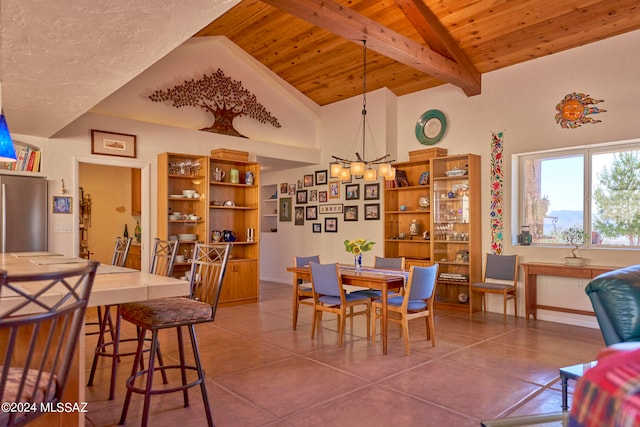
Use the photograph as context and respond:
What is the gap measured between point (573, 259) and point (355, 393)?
3517 mm

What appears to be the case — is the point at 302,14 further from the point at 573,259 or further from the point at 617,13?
the point at 573,259

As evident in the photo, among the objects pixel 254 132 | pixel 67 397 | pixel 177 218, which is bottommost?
pixel 67 397

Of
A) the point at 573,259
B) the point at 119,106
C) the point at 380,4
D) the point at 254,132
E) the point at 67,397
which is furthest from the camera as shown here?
the point at 254,132

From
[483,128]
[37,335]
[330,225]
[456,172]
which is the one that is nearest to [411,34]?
[483,128]

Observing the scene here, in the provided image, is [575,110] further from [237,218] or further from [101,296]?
[101,296]

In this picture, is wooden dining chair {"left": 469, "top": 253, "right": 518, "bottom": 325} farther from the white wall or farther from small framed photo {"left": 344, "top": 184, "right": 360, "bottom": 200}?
small framed photo {"left": 344, "top": 184, "right": 360, "bottom": 200}

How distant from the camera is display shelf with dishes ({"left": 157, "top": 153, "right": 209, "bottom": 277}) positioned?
19.5 feet

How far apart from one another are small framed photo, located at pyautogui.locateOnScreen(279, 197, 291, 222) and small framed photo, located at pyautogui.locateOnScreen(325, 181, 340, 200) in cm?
119

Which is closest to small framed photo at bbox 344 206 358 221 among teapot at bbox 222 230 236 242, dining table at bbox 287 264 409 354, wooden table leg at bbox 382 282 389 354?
teapot at bbox 222 230 236 242

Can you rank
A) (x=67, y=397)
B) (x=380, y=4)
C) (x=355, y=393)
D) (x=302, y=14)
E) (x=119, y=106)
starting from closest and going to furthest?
(x=67, y=397) → (x=355, y=393) → (x=302, y=14) → (x=380, y=4) → (x=119, y=106)

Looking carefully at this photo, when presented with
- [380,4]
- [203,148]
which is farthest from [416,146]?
[203,148]

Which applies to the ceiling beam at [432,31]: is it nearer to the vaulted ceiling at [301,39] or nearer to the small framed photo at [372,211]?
the vaulted ceiling at [301,39]

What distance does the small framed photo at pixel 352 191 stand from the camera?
731 cm

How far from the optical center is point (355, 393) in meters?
2.91
